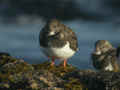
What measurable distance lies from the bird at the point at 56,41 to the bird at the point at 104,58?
243 cm

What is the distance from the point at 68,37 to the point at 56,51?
5.54ft

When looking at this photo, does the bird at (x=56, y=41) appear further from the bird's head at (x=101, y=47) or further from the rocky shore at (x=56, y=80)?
the rocky shore at (x=56, y=80)

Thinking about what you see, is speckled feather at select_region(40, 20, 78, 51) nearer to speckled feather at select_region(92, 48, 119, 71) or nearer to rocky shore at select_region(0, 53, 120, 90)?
speckled feather at select_region(92, 48, 119, 71)

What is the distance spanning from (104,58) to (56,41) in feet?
15.1

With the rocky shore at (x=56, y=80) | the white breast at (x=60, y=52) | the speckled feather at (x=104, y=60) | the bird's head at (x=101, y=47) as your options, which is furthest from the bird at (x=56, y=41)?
the rocky shore at (x=56, y=80)

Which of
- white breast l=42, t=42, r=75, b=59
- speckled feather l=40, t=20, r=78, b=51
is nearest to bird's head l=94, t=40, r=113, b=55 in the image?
speckled feather l=40, t=20, r=78, b=51

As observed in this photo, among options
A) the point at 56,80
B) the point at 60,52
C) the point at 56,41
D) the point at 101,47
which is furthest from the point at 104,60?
the point at 56,80

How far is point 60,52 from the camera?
1288 cm

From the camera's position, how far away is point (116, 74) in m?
7.92

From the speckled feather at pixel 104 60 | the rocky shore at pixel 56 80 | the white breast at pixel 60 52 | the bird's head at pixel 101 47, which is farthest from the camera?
the bird's head at pixel 101 47

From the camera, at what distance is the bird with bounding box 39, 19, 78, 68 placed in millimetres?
12766

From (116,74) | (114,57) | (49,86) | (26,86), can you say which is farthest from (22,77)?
(114,57)

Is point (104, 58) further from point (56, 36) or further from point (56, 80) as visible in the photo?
point (56, 80)

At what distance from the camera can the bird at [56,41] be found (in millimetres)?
12766
